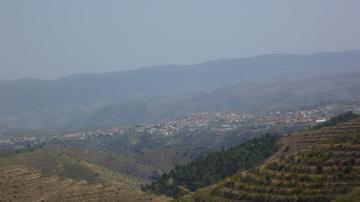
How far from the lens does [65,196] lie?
8844 centimetres

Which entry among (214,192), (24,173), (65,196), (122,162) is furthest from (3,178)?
(122,162)

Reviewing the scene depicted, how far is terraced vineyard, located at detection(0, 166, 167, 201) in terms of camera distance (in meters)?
87.4

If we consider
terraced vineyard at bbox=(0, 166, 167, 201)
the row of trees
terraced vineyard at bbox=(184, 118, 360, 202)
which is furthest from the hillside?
terraced vineyard at bbox=(184, 118, 360, 202)

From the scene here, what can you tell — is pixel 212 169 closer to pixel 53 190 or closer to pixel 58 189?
pixel 58 189

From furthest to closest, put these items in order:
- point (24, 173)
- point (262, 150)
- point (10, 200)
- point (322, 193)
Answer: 1. point (262, 150)
2. point (24, 173)
3. point (10, 200)
4. point (322, 193)

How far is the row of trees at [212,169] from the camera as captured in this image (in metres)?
116

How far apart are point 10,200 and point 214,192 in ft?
90.4

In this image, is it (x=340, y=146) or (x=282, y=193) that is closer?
(x=282, y=193)

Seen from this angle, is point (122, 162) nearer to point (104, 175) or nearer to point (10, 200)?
point (104, 175)

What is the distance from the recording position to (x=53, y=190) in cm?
9431

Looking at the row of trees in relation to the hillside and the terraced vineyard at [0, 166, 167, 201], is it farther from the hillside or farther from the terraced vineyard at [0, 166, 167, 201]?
the terraced vineyard at [0, 166, 167, 201]

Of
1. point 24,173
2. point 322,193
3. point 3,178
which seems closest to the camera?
point 322,193

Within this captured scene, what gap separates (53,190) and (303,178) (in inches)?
1611

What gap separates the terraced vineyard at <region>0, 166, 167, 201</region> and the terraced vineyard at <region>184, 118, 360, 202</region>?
12.9 meters
